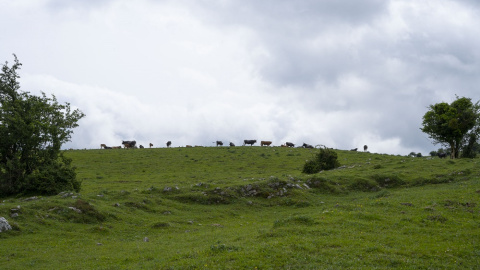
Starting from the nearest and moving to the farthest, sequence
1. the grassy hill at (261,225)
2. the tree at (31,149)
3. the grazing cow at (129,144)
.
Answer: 1. the grassy hill at (261,225)
2. the tree at (31,149)
3. the grazing cow at (129,144)

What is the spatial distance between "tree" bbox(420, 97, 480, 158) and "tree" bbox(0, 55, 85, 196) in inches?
1889

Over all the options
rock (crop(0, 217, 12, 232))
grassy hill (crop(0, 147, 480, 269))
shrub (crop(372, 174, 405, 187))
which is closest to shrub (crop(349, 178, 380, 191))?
grassy hill (crop(0, 147, 480, 269))

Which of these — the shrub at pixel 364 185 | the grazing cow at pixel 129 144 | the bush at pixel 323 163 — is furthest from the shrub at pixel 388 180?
the grazing cow at pixel 129 144

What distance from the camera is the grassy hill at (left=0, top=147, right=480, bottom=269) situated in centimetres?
1398

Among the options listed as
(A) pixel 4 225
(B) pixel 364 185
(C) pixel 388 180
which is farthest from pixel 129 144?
(A) pixel 4 225

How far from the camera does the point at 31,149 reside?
1283 inches

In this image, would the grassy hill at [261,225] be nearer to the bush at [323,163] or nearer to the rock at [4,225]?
the rock at [4,225]

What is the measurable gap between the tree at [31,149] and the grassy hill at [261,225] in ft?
13.6

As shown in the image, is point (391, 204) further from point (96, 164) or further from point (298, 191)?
point (96, 164)

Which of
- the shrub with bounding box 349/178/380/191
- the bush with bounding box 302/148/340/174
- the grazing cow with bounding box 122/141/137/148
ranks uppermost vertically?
the grazing cow with bounding box 122/141/137/148

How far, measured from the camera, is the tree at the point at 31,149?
101 feet

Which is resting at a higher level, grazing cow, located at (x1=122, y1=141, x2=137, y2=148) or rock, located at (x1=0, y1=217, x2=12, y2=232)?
A: grazing cow, located at (x1=122, y1=141, x2=137, y2=148)

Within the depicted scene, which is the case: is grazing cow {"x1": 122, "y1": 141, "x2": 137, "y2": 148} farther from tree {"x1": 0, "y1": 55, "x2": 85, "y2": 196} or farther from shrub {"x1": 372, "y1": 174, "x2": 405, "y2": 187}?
shrub {"x1": 372, "y1": 174, "x2": 405, "y2": 187}

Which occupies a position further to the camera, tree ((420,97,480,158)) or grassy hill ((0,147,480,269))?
tree ((420,97,480,158))
